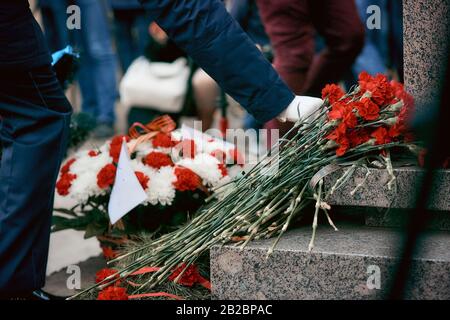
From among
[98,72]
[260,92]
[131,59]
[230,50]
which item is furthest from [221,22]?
[131,59]

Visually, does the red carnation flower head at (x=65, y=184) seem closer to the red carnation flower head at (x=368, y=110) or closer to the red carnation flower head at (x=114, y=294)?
the red carnation flower head at (x=114, y=294)

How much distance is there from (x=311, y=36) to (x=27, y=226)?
2.01 m

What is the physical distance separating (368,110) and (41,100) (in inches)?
41.2

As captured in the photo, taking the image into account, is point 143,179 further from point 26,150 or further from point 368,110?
point 368,110

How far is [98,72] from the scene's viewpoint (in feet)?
21.3

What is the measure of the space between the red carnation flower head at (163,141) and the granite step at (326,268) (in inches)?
37.8

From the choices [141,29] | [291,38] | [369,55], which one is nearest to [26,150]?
[291,38]

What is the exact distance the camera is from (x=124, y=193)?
9.40 ft

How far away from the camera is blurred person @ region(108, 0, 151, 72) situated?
6.69 metres

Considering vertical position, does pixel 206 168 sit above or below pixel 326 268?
above

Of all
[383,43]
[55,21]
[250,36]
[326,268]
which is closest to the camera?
[326,268]

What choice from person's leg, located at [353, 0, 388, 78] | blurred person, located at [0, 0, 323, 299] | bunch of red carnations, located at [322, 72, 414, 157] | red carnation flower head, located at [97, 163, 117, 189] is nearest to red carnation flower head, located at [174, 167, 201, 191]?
red carnation flower head, located at [97, 163, 117, 189]

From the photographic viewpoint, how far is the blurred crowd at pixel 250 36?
3.84 m

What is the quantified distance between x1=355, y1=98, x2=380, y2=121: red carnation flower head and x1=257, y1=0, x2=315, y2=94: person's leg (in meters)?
1.57
